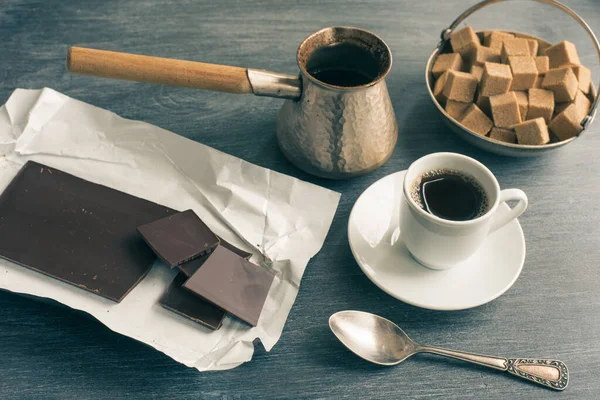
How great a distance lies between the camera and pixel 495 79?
88 cm

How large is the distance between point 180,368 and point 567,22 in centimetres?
101

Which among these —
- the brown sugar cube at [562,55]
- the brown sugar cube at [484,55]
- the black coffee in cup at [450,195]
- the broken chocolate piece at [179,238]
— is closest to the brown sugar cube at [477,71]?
→ the brown sugar cube at [484,55]

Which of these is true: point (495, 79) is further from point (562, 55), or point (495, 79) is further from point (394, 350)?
point (394, 350)

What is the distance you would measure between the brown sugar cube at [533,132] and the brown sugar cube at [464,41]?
18 centimetres

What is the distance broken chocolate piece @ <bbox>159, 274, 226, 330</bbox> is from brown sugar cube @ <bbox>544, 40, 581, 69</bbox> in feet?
2.19

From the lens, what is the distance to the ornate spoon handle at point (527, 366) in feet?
2.26

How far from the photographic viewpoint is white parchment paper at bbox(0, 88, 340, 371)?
2.37 ft

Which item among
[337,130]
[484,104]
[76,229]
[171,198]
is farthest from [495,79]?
[76,229]

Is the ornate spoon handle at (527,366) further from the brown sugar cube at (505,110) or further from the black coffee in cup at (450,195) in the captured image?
the brown sugar cube at (505,110)

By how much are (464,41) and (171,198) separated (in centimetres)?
55

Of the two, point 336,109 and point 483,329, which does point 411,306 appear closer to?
point 483,329

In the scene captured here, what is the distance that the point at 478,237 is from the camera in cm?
72

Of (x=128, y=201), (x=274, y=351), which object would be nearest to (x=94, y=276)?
(x=128, y=201)

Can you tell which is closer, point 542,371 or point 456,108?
point 542,371
